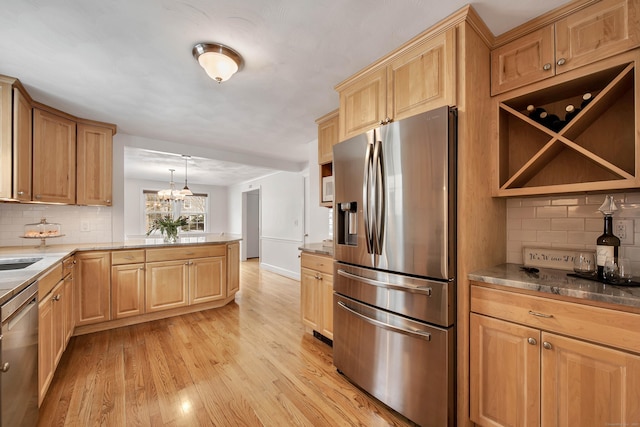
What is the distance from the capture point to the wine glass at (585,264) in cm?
143

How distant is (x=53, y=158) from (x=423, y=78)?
12.1 ft

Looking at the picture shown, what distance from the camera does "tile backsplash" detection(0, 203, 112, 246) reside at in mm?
2910

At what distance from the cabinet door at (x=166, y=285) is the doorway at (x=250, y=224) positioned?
14.4 ft

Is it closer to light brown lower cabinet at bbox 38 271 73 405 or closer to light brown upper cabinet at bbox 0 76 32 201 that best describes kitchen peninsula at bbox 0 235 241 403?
light brown lower cabinet at bbox 38 271 73 405

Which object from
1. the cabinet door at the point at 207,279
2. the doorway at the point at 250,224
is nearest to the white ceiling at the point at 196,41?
the cabinet door at the point at 207,279

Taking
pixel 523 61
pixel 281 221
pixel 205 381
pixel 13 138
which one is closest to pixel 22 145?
pixel 13 138

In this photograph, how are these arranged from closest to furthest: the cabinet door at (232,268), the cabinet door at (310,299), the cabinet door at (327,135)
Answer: the cabinet door at (310,299) → the cabinet door at (327,135) → the cabinet door at (232,268)

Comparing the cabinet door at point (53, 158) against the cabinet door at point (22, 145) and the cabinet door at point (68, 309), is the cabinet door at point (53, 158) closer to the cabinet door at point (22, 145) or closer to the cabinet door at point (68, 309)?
the cabinet door at point (22, 145)

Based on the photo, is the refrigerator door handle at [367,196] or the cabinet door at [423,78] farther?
the refrigerator door handle at [367,196]

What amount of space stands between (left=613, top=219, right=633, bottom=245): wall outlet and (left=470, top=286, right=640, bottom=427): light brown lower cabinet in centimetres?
67

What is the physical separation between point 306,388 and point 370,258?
3.50 ft

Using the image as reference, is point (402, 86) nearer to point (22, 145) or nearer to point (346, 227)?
point (346, 227)

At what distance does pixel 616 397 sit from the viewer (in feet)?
3.63

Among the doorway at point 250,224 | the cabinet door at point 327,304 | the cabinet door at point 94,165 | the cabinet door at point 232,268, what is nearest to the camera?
the cabinet door at point 327,304
